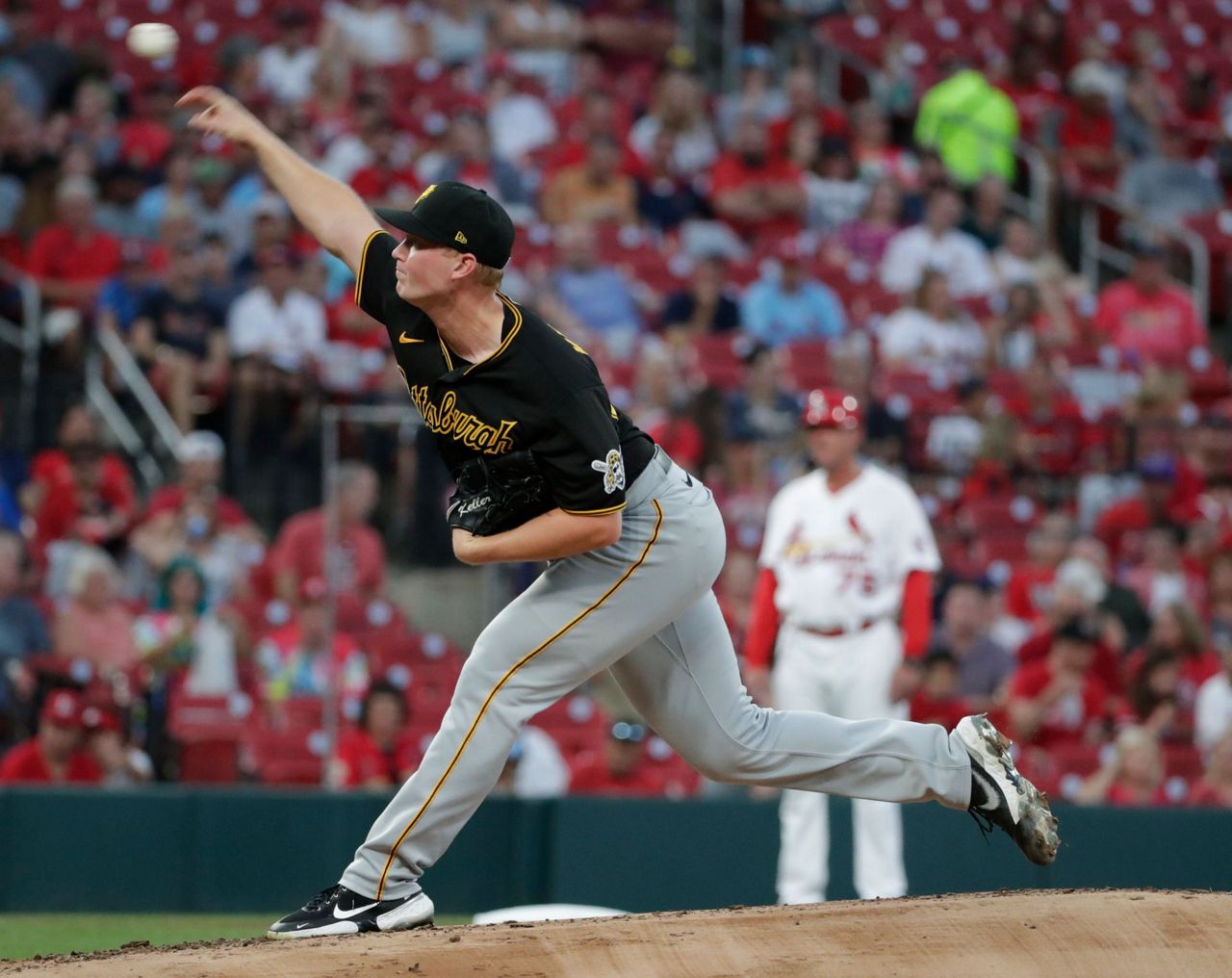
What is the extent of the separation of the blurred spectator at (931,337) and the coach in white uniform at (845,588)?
4923 mm

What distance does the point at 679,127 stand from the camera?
14734 mm

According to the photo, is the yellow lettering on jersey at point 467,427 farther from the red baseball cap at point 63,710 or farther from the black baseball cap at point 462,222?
the red baseball cap at point 63,710

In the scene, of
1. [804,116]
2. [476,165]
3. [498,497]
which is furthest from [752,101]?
[498,497]

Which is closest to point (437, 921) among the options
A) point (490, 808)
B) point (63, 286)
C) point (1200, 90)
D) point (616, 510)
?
point (490, 808)

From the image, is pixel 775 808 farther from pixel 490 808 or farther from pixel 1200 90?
pixel 1200 90

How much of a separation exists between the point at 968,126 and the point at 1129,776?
745 centimetres

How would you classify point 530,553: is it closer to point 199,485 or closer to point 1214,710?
point 199,485

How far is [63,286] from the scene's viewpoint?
11.6 m

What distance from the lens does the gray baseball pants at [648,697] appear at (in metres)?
4.82

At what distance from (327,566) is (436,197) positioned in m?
5.58

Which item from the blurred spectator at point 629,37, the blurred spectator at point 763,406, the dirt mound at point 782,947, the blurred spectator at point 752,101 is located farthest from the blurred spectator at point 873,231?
the dirt mound at point 782,947

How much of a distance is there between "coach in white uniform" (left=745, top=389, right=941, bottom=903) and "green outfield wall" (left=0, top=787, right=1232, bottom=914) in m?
0.84

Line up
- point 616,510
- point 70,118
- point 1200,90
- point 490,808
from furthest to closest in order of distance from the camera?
point 1200,90
point 70,118
point 490,808
point 616,510

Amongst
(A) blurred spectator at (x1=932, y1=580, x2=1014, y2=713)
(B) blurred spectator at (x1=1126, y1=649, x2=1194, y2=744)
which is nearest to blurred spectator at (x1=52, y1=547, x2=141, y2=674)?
(A) blurred spectator at (x1=932, y1=580, x2=1014, y2=713)
